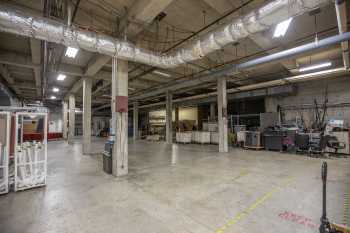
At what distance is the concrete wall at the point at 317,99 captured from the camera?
25.8 ft

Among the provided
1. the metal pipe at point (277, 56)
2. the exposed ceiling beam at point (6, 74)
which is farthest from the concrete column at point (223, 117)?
the exposed ceiling beam at point (6, 74)

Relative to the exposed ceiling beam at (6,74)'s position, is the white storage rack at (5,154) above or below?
below

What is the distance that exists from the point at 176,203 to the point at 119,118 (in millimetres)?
2599

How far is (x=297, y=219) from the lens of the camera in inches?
86.2

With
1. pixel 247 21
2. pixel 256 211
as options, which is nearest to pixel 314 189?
pixel 256 211

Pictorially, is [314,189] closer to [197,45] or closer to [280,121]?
[197,45]

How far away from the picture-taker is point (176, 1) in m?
3.48

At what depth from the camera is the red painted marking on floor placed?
2.07 meters

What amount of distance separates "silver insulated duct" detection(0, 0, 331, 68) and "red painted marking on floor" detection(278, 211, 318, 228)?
2939mm

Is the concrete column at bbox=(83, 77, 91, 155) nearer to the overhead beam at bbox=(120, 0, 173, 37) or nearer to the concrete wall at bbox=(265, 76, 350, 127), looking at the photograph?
the overhead beam at bbox=(120, 0, 173, 37)

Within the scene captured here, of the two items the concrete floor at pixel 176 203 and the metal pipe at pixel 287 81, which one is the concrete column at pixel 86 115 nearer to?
the concrete floor at pixel 176 203

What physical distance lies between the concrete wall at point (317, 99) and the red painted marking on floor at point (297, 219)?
27.3ft

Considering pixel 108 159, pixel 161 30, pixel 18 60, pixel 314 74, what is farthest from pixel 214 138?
pixel 18 60

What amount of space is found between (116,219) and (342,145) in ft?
29.5
